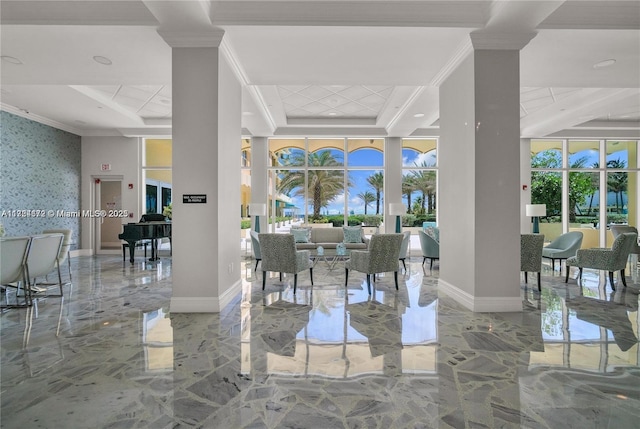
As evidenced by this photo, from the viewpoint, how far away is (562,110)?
7914mm

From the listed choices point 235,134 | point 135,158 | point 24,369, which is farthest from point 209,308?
point 135,158

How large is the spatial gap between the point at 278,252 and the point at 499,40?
4.50 metres

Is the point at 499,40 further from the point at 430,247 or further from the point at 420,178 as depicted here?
the point at 420,178

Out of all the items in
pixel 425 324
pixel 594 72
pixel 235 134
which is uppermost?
pixel 594 72

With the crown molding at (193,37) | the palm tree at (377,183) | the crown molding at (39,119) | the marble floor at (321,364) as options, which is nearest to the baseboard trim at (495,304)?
the marble floor at (321,364)

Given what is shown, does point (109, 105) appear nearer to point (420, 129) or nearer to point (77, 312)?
point (77, 312)

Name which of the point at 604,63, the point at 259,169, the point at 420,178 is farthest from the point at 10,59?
the point at 420,178

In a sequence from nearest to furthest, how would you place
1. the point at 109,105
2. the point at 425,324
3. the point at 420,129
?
the point at 425,324, the point at 109,105, the point at 420,129

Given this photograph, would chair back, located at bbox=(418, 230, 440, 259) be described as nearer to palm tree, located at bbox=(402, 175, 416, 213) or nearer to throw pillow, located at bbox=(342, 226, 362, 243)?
throw pillow, located at bbox=(342, 226, 362, 243)

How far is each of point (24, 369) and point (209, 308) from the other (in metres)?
1.85

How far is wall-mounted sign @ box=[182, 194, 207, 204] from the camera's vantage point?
13.9ft

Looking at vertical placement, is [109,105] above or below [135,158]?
above

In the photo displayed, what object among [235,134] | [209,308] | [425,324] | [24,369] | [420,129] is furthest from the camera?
[420,129]

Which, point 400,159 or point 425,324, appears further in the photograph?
point 400,159
